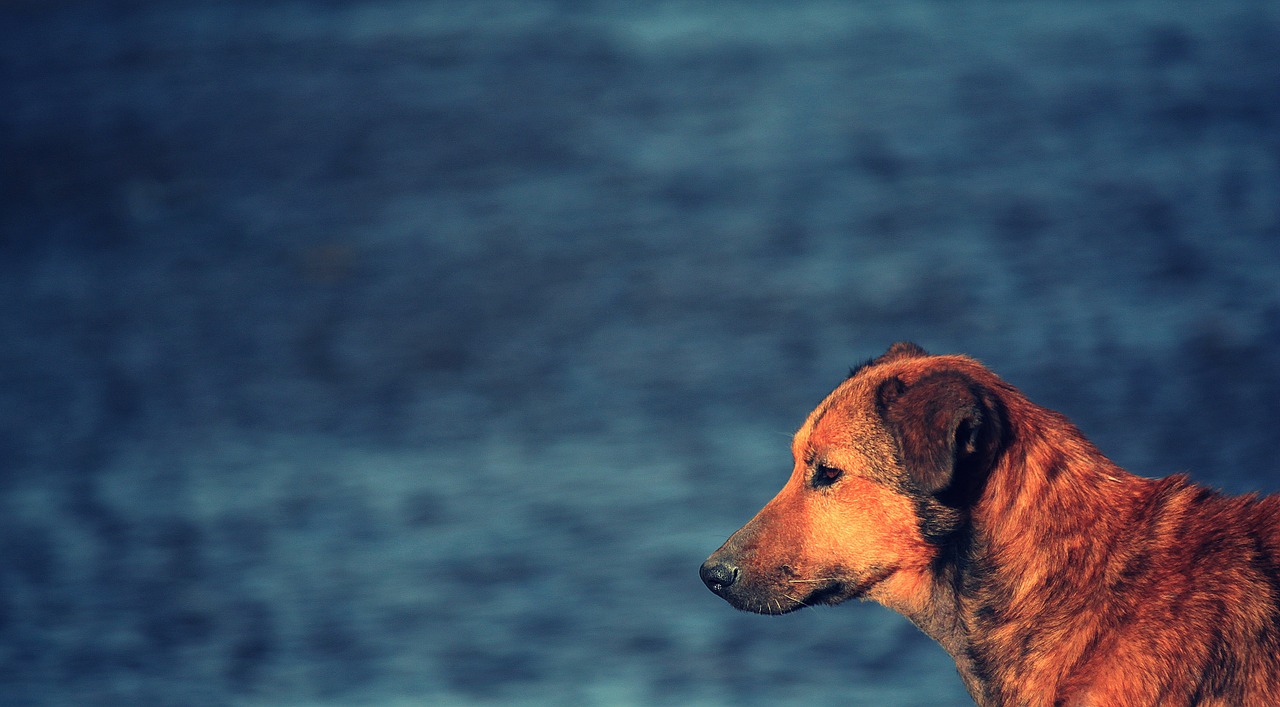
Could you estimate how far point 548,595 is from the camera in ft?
27.1

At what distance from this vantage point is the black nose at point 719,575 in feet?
15.5

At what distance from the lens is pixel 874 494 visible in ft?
15.1

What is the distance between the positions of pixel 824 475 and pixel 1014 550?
0.64 meters

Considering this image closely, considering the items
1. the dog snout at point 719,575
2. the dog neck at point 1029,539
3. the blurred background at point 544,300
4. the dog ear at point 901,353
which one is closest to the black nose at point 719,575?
the dog snout at point 719,575

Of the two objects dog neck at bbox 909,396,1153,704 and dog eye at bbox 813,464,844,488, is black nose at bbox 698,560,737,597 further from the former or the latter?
dog neck at bbox 909,396,1153,704

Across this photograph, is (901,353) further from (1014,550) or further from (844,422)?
(1014,550)

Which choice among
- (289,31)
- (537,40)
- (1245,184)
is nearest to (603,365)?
(1245,184)

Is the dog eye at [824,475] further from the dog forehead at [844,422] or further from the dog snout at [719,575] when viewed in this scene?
the dog snout at [719,575]

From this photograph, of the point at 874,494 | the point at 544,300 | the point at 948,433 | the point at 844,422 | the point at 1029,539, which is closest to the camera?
the point at 948,433

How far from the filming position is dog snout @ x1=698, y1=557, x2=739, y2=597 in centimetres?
473

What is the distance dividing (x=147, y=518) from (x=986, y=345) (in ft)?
19.2

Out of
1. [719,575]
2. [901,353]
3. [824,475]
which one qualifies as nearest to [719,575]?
[719,575]

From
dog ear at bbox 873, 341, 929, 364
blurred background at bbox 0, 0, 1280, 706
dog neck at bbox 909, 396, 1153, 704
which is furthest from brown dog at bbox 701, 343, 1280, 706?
blurred background at bbox 0, 0, 1280, 706

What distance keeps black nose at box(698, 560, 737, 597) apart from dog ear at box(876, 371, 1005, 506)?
0.66 m
